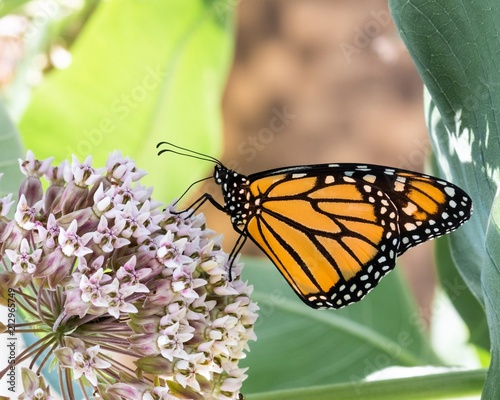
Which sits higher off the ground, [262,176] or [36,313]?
[262,176]

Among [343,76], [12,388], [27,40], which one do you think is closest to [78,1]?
[27,40]

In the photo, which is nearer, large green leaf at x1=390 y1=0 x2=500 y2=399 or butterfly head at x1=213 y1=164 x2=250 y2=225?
large green leaf at x1=390 y1=0 x2=500 y2=399

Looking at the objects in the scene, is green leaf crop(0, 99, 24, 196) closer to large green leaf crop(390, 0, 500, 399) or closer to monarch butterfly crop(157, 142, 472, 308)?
monarch butterfly crop(157, 142, 472, 308)

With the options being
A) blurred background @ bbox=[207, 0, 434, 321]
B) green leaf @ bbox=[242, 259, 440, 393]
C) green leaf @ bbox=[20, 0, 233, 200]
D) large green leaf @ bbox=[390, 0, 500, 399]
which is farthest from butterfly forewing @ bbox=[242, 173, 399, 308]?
blurred background @ bbox=[207, 0, 434, 321]

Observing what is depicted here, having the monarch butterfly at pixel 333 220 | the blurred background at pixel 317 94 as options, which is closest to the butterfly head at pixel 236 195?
the monarch butterfly at pixel 333 220

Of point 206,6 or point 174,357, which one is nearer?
point 174,357

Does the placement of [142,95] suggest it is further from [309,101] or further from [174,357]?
[309,101]

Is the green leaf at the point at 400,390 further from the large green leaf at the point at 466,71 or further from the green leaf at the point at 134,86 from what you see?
the green leaf at the point at 134,86
